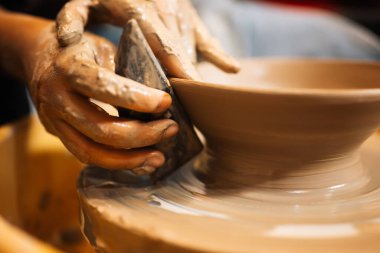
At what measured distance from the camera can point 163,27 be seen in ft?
2.81

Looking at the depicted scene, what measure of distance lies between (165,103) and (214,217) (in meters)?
0.20

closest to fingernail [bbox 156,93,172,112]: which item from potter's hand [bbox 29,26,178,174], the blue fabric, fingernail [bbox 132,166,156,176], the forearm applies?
potter's hand [bbox 29,26,178,174]

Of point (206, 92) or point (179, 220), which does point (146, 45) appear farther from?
point (179, 220)

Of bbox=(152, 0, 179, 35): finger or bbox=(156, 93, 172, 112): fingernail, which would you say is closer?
bbox=(156, 93, 172, 112): fingernail

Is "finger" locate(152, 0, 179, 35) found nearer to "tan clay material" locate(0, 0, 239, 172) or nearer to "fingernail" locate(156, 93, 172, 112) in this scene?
"tan clay material" locate(0, 0, 239, 172)

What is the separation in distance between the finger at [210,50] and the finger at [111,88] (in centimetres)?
28

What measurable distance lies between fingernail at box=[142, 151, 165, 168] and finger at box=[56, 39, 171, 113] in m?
0.09

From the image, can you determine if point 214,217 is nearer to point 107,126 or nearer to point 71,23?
point 107,126

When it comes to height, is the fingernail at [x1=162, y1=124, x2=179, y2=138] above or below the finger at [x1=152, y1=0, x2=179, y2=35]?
below

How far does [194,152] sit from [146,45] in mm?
252

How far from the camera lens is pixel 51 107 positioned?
828mm

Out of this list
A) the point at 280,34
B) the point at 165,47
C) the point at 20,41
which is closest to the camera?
the point at 165,47

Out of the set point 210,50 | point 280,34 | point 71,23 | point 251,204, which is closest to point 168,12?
point 210,50

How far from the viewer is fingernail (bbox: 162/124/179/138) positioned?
0.79 m
